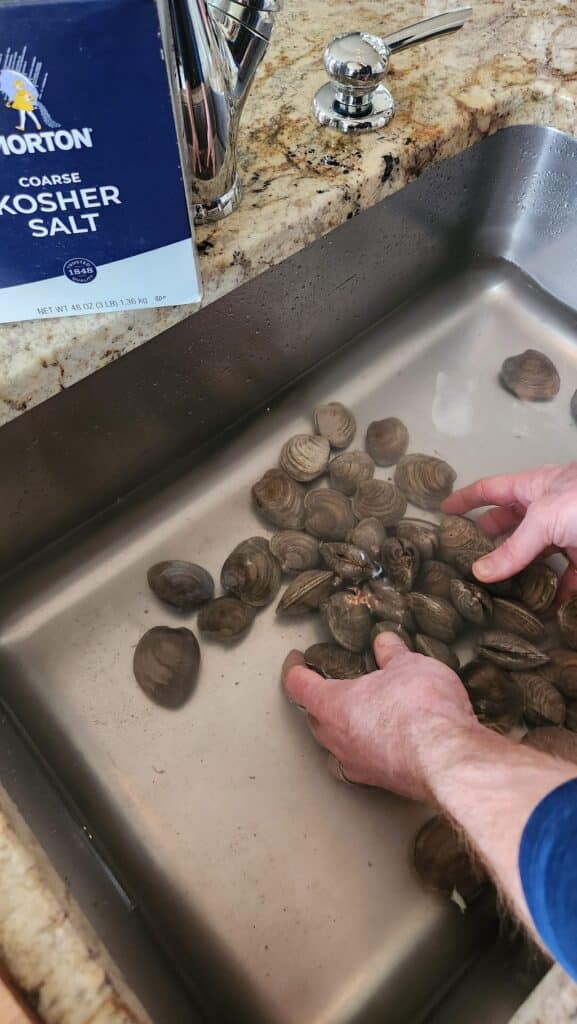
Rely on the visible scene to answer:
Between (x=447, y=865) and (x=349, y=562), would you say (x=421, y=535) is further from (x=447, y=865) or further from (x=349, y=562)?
(x=447, y=865)

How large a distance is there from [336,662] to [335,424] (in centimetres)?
39

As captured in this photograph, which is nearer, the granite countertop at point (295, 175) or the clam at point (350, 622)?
the granite countertop at point (295, 175)

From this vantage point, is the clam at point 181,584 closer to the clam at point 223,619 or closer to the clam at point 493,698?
the clam at point 223,619

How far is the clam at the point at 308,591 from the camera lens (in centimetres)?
105

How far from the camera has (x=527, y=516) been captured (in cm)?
101

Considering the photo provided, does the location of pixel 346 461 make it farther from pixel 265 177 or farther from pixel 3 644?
pixel 3 644

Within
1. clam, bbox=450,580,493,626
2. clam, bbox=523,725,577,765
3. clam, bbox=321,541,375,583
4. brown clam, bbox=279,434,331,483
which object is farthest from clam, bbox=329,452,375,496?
clam, bbox=523,725,577,765

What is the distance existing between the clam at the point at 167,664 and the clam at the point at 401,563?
298mm

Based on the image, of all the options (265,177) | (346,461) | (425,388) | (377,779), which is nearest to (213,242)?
(265,177)

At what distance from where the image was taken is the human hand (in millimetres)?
797

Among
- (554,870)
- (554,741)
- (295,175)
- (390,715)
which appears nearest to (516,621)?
(554,741)

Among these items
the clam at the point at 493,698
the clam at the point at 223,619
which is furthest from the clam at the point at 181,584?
the clam at the point at 493,698

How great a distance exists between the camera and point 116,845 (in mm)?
947

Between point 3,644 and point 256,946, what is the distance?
Result: 1.72 feet
